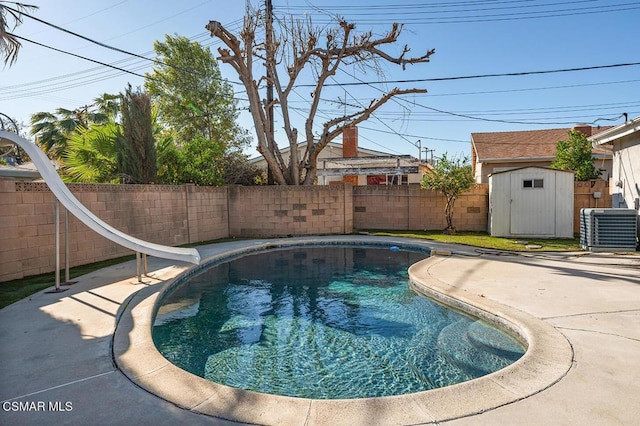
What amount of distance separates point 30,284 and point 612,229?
40.6ft

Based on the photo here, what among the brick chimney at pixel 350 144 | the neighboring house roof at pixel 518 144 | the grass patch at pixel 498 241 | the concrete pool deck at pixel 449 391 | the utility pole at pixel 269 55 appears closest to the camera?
the concrete pool deck at pixel 449 391

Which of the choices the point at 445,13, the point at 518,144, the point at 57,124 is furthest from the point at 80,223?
the point at 518,144

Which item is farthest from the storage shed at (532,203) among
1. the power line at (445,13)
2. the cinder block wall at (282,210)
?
the power line at (445,13)

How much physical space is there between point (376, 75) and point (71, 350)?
13150mm

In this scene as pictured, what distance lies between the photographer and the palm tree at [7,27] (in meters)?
6.81

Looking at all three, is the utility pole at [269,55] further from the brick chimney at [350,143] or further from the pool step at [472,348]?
the pool step at [472,348]

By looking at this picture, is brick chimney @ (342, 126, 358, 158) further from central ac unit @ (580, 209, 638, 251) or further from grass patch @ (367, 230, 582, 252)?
central ac unit @ (580, 209, 638, 251)

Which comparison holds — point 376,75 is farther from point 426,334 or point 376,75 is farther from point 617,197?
point 426,334

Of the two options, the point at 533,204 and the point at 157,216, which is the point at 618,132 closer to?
the point at 533,204

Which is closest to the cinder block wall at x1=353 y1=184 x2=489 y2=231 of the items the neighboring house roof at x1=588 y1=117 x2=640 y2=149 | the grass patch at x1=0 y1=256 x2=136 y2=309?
the neighboring house roof at x1=588 y1=117 x2=640 y2=149

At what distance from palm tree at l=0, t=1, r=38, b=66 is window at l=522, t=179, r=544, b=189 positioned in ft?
44.1

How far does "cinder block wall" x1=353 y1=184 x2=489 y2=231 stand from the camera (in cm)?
1289

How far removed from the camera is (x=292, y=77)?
13.4 m

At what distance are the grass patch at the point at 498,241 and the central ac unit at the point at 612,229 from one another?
53 centimetres
